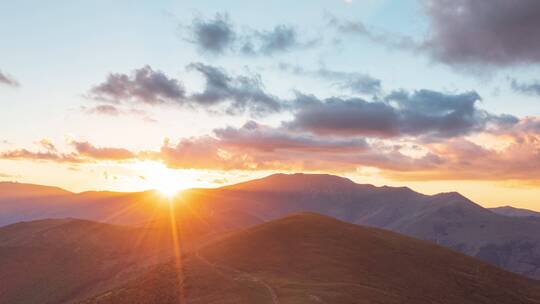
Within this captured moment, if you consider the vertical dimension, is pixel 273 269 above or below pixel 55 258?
above

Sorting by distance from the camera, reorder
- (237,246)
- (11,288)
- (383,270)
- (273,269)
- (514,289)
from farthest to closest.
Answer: (11,288), (237,246), (514,289), (383,270), (273,269)

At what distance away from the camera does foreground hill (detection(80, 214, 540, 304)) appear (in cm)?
7819

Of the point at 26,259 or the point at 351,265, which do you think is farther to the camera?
the point at 26,259

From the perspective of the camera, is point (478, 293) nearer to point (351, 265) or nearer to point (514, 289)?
point (514, 289)

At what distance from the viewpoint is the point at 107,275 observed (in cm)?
17700

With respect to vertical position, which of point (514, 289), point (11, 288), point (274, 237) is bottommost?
point (11, 288)

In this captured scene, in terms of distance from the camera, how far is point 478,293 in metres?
101

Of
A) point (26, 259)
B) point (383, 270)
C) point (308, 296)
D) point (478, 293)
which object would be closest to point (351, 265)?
point (383, 270)

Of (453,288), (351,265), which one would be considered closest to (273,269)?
(351,265)

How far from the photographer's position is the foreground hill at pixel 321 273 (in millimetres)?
78188

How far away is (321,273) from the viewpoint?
9338 centimetres

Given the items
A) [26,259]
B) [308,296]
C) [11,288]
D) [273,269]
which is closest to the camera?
[308,296]

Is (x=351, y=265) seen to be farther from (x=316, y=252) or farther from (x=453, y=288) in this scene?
(x=453, y=288)

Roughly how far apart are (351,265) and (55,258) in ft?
476
